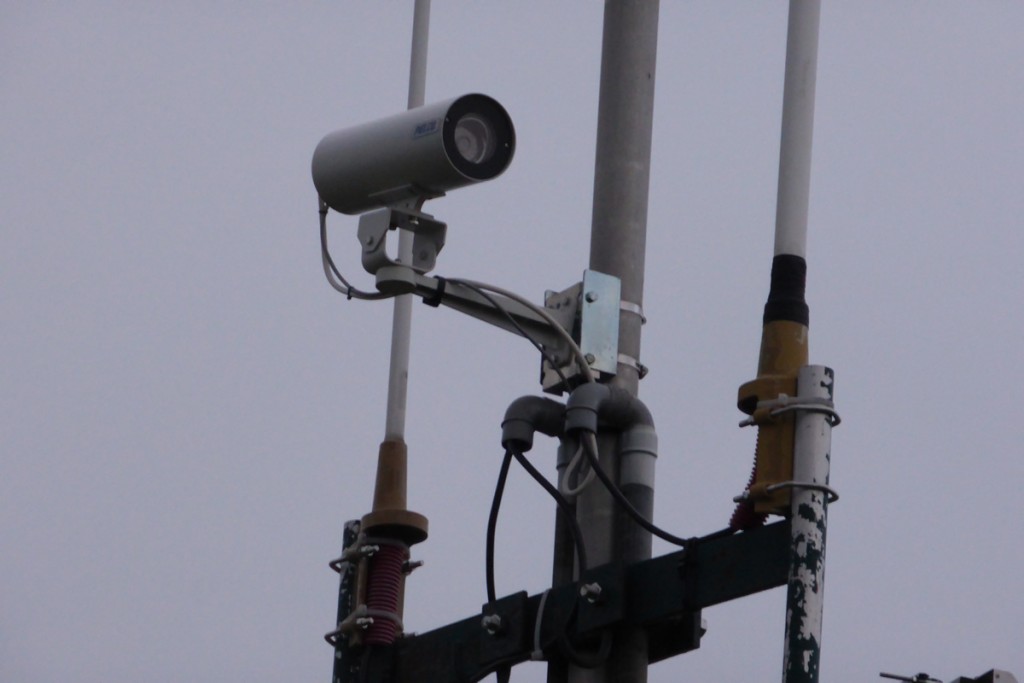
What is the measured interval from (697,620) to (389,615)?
113 centimetres

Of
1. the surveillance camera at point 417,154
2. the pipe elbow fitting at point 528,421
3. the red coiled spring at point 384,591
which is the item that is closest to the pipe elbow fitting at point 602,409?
the pipe elbow fitting at point 528,421

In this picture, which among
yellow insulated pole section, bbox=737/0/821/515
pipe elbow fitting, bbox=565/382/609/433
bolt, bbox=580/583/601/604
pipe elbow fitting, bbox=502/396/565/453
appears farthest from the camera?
pipe elbow fitting, bbox=502/396/565/453

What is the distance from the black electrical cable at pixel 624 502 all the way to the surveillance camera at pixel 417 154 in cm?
82

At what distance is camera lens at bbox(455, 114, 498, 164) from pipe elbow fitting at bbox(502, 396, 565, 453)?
65 centimetres

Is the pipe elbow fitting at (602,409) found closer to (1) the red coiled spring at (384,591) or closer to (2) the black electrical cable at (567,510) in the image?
(2) the black electrical cable at (567,510)

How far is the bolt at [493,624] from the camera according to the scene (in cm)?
617

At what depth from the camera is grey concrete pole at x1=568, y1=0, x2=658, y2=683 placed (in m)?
6.21

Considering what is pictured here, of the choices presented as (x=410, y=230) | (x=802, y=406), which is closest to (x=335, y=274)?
(x=410, y=230)

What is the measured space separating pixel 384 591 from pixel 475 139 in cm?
130

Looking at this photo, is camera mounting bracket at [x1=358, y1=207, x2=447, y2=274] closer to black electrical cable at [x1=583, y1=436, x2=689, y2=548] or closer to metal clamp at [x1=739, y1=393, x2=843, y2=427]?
black electrical cable at [x1=583, y1=436, x2=689, y2=548]

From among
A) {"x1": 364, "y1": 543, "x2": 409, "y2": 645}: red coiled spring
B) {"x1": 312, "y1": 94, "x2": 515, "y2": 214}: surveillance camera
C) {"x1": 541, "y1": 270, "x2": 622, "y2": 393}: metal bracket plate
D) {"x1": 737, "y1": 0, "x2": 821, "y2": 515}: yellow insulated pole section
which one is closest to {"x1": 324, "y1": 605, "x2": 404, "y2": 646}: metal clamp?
{"x1": 364, "y1": 543, "x2": 409, "y2": 645}: red coiled spring

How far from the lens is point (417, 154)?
20.8ft

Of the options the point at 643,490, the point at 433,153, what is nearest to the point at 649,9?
the point at 433,153

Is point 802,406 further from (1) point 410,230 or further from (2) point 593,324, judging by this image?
(1) point 410,230
